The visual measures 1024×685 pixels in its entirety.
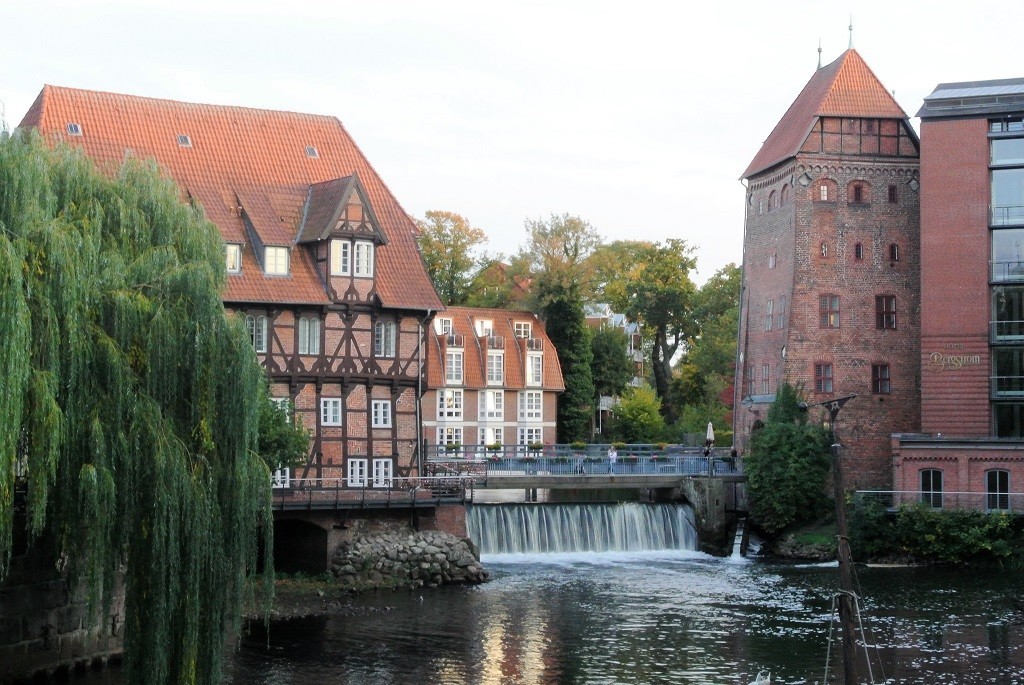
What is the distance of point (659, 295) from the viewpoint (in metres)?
77.4

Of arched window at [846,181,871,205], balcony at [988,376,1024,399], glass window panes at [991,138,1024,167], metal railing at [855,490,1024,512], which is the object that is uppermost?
glass window panes at [991,138,1024,167]

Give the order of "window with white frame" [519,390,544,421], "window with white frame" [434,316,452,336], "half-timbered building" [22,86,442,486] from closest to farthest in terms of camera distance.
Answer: "half-timbered building" [22,86,442,486]
"window with white frame" [434,316,452,336]
"window with white frame" [519,390,544,421]

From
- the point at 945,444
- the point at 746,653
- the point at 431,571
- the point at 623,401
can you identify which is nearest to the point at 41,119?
the point at 431,571

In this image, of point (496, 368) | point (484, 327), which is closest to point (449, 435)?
point (496, 368)

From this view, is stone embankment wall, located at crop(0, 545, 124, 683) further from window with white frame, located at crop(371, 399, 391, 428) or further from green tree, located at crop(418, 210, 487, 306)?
green tree, located at crop(418, 210, 487, 306)

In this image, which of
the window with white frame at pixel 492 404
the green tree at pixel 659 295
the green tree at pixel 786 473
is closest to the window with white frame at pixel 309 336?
the green tree at pixel 786 473

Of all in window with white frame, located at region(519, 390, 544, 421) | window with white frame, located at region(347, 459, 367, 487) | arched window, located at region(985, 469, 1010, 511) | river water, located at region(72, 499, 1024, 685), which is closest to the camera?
river water, located at region(72, 499, 1024, 685)

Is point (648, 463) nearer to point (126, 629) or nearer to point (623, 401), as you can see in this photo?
point (623, 401)

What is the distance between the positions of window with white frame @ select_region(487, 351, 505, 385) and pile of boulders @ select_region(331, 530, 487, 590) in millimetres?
23558

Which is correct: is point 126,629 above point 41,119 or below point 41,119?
below

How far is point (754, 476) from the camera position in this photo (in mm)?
47969

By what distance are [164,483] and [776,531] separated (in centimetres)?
3012

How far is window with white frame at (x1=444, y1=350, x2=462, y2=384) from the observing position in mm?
61531

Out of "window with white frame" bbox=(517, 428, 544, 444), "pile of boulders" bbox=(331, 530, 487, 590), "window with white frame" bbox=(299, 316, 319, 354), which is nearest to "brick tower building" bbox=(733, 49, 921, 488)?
"window with white frame" bbox=(517, 428, 544, 444)
